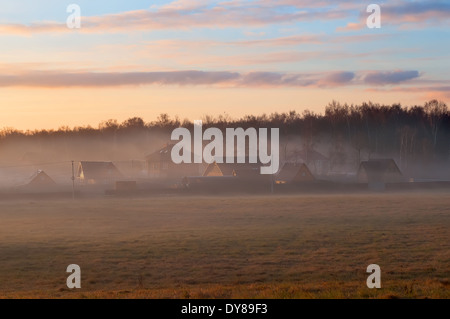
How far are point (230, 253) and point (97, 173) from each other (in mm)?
88987

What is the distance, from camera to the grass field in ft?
58.5

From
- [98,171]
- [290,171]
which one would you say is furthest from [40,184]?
[290,171]

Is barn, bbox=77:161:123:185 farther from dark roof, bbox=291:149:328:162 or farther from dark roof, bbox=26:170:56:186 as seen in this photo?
dark roof, bbox=291:149:328:162

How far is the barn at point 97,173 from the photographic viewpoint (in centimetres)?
11144

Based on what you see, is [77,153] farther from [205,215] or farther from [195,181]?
[205,215]

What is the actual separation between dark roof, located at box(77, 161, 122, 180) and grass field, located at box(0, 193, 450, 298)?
202 ft

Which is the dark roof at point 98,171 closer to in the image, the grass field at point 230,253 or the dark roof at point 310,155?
the dark roof at point 310,155

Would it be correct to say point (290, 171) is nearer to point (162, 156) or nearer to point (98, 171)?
point (162, 156)

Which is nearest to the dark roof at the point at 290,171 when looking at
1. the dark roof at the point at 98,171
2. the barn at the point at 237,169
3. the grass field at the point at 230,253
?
the barn at the point at 237,169

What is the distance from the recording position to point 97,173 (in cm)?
11300

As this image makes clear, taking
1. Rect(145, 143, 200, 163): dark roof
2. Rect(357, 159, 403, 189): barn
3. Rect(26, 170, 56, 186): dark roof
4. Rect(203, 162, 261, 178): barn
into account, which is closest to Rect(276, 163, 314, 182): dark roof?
Rect(203, 162, 261, 178): barn

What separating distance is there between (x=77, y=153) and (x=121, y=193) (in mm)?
113796
